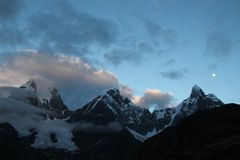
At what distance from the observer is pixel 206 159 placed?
199500 millimetres

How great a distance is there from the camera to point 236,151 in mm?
190750

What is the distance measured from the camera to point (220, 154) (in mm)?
196125

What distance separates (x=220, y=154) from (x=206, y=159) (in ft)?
20.4

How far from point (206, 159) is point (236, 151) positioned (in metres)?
13.5

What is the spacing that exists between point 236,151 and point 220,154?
741 centimetres
